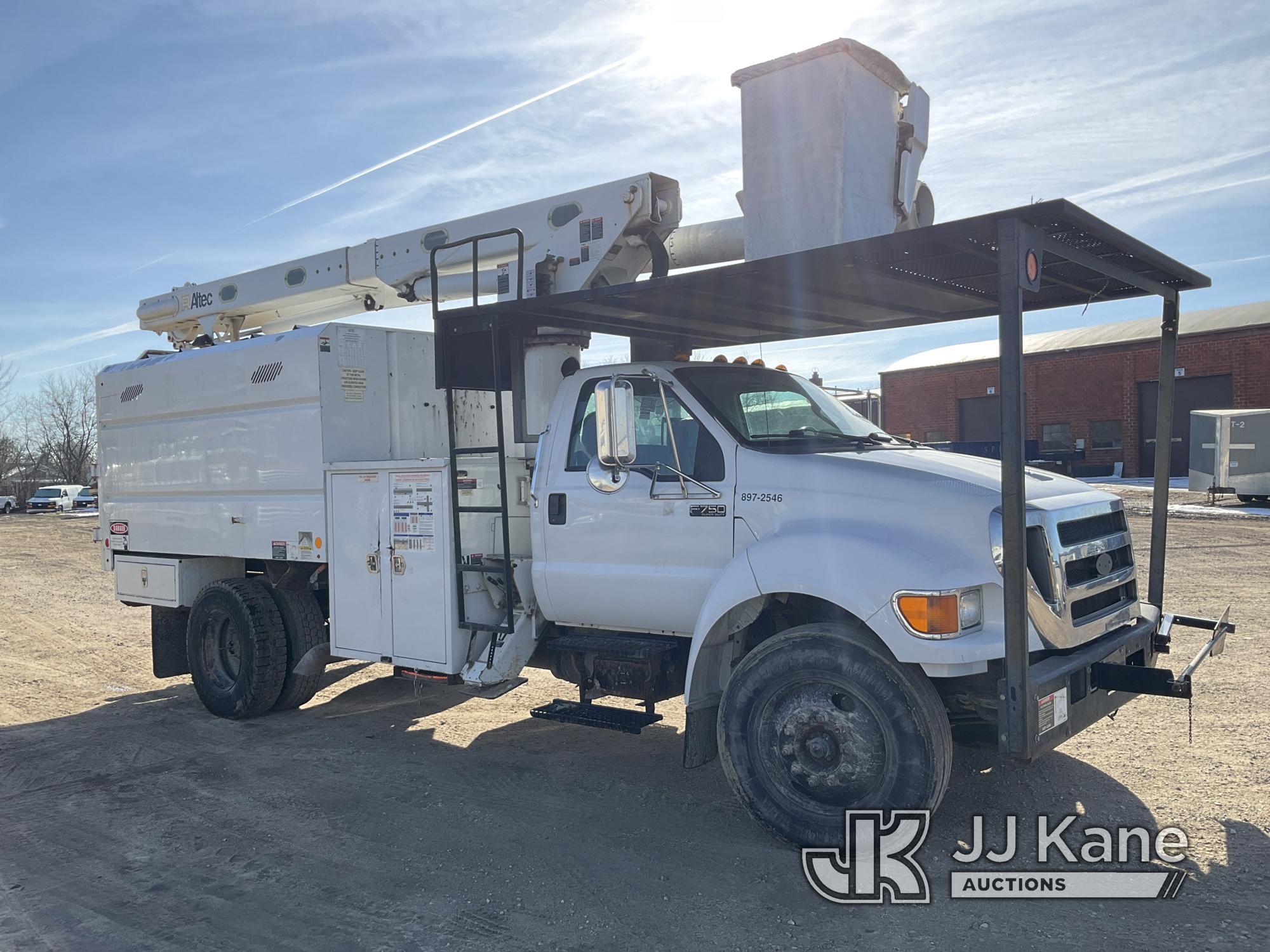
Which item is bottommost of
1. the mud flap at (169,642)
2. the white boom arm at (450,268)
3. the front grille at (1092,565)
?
the mud flap at (169,642)

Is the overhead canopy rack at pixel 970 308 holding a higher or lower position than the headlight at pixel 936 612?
higher

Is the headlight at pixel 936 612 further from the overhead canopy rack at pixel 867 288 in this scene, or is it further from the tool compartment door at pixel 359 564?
the tool compartment door at pixel 359 564

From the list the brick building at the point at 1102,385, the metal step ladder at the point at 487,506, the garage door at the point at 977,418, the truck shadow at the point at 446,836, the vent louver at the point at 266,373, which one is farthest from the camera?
the garage door at the point at 977,418

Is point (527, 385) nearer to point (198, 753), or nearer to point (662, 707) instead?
point (662, 707)

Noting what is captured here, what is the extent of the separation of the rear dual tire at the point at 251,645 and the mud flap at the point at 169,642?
0.66 metres

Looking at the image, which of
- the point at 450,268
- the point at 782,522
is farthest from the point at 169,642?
the point at 782,522

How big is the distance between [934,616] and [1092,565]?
3.90 feet

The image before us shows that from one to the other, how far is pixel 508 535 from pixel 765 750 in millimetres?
2049

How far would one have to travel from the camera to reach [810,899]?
4262 millimetres

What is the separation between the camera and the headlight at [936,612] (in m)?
4.31

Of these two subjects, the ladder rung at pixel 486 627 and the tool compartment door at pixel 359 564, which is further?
the tool compartment door at pixel 359 564

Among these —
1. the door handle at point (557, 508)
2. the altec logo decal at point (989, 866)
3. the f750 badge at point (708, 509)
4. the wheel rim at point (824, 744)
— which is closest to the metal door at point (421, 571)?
the door handle at point (557, 508)

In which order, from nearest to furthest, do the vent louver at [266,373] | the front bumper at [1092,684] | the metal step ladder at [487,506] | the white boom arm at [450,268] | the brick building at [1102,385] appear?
the front bumper at [1092,684], the metal step ladder at [487,506], the white boom arm at [450,268], the vent louver at [266,373], the brick building at [1102,385]

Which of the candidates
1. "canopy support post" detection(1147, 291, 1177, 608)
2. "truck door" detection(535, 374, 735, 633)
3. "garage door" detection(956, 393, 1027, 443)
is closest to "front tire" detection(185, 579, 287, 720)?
"truck door" detection(535, 374, 735, 633)
